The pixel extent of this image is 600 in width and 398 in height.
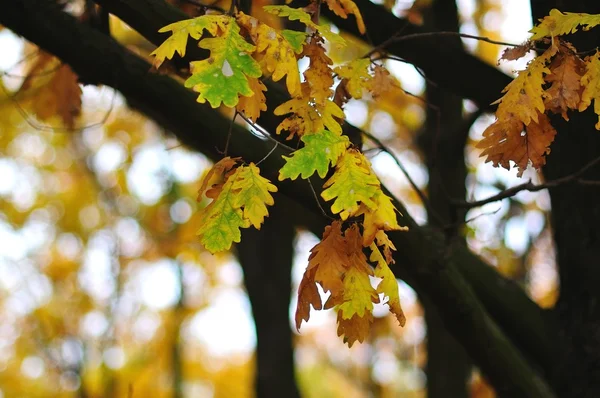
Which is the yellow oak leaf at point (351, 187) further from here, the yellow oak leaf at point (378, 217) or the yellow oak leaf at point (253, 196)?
the yellow oak leaf at point (253, 196)

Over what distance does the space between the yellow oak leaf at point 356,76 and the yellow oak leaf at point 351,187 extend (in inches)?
22.3

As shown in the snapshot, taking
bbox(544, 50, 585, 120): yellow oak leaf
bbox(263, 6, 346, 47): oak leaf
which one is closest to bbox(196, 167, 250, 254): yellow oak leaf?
bbox(263, 6, 346, 47): oak leaf

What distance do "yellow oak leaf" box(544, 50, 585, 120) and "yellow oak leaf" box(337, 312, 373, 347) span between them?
72 centimetres

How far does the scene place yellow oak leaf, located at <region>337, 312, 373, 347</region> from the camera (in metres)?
1.45

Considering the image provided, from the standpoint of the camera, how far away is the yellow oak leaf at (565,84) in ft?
5.06

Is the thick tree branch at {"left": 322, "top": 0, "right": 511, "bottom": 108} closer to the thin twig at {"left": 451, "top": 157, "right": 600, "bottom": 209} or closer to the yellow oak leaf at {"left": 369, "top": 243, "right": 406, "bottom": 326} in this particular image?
the thin twig at {"left": 451, "top": 157, "right": 600, "bottom": 209}

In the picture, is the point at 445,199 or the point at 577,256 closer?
the point at 577,256

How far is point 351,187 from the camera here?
1.33 metres

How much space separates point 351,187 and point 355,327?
0.37 m

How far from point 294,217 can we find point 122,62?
4.48ft

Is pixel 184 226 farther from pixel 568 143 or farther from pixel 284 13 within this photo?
pixel 284 13

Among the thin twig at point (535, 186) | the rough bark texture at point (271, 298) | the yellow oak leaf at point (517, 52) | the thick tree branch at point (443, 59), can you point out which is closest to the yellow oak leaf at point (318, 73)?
the yellow oak leaf at point (517, 52)

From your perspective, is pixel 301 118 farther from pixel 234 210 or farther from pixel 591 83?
pixel 591 83

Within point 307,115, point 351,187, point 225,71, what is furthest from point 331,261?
point 225,71
